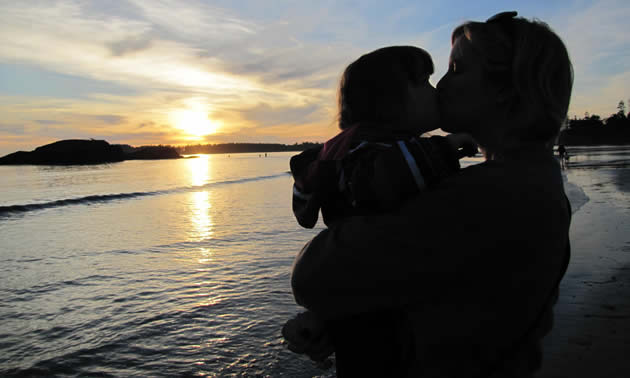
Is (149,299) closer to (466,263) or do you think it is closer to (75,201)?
A: (466,263)

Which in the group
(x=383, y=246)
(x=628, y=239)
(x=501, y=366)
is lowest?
(x=628, y=239)

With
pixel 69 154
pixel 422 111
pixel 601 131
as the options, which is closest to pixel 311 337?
pixel 422 111

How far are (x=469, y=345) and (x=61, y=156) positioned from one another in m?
101

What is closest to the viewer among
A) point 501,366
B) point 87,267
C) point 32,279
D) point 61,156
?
point 501,366

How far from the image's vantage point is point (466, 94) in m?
1.25

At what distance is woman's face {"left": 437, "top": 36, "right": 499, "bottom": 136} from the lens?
47.8 inches

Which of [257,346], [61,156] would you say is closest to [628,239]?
[257,346]

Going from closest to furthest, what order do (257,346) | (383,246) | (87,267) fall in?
(383,246), (257,346), (87,267)

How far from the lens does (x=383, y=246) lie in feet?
3.05

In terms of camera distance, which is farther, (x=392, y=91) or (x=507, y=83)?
(x=392, y=91)

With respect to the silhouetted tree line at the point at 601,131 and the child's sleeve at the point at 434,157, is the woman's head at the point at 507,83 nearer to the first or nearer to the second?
the child's sleeve at the point at 434,157

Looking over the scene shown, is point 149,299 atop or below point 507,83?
below

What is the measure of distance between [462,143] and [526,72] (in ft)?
0.89

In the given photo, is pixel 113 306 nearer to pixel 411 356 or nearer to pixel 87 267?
pixel 87 267
